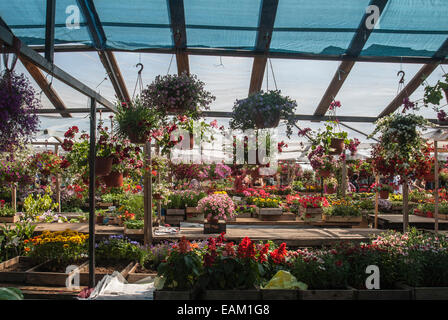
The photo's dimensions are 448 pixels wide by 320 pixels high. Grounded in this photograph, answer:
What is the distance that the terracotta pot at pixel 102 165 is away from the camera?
393cm

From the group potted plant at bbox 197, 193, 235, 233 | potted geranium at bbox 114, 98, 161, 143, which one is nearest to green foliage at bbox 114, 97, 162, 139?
potted geranium at bbox 114, 98, 161, 143

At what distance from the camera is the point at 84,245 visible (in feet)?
14.3

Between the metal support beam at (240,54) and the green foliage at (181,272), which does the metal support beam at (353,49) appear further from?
the green foliage at (181,272)

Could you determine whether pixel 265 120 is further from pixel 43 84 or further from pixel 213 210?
pixel 43 84

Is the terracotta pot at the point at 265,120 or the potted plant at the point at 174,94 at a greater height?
the potted plant at the point at 174,94

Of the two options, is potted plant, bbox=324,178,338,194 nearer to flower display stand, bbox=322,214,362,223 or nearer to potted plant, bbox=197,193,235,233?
flower display stand, bbox=322,214,362,223

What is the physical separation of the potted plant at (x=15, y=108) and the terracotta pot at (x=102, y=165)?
131cm

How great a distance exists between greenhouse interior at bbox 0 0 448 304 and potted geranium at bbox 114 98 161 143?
15 mm

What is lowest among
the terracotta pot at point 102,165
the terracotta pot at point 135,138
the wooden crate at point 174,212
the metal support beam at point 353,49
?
the wooden crate at point 174,212

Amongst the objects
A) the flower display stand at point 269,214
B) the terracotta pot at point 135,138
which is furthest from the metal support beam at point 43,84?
the flower display stand at point 269,214

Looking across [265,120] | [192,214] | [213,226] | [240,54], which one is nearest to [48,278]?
[213,226]

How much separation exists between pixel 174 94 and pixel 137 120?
48 centimetres

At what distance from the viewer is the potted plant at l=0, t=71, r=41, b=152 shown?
236 centimetres
